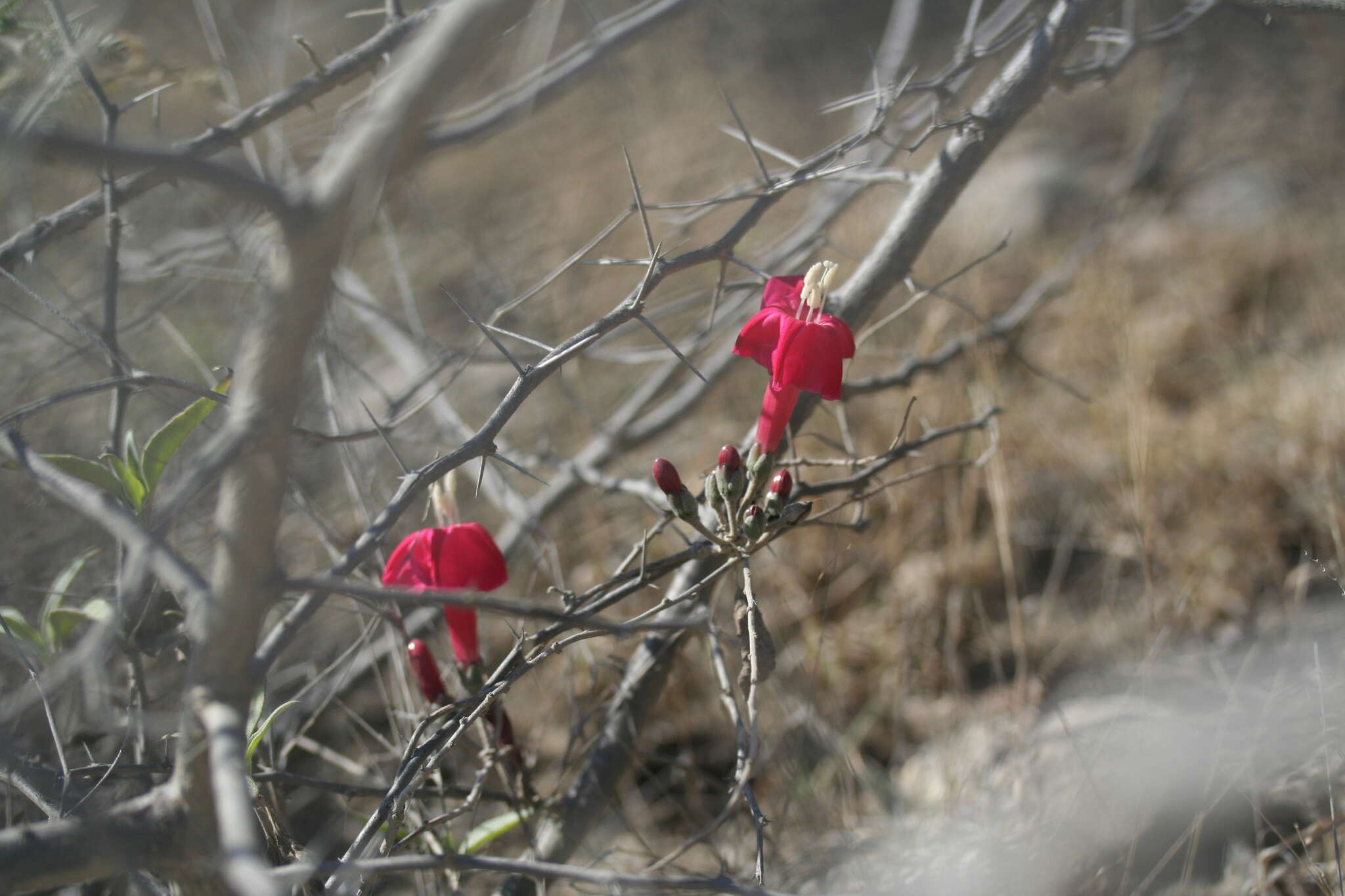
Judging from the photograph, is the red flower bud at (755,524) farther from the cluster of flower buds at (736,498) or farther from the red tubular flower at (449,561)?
the red tubular flower at (449,561)

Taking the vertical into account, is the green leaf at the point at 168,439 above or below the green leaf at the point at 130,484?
above

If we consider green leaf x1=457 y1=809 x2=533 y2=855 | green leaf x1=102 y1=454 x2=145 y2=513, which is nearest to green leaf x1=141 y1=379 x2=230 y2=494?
green leaf x1=102 y1=454 x2=145 y2=513

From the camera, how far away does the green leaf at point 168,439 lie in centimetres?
122

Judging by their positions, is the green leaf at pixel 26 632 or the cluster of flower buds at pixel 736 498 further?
the green leaf at pixel 26 632

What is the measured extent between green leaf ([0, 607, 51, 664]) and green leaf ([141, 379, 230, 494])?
36cm

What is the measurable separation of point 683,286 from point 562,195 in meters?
1.72

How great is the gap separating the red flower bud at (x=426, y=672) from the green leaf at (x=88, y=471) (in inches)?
19.4

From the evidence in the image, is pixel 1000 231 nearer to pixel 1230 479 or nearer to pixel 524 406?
pixel 1230 479

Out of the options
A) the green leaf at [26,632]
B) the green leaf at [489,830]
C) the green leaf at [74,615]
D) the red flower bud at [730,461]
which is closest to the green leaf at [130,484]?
the green leaf at [74,615]

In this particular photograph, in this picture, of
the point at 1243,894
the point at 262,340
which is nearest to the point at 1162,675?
the point at 1243,894

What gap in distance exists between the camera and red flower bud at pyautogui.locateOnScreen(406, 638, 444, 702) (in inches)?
54.9

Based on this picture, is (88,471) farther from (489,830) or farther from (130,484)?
(489,830)

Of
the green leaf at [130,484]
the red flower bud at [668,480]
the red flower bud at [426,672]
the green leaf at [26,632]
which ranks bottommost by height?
the red flower bud at [426,672]

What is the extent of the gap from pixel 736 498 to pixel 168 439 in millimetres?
829
